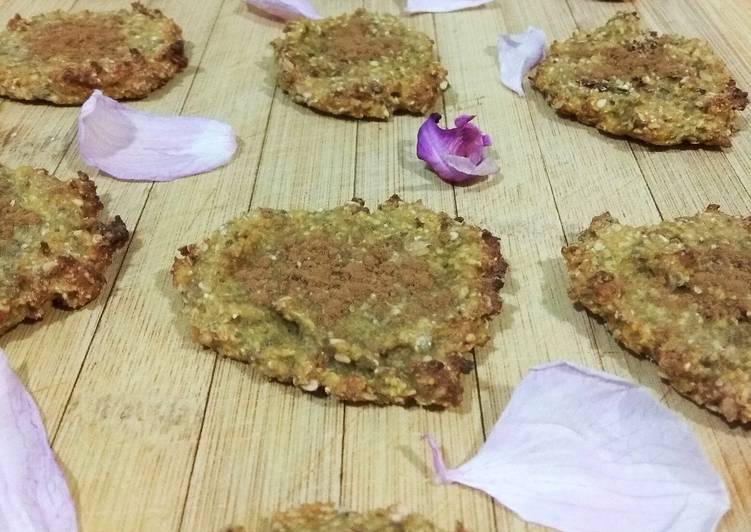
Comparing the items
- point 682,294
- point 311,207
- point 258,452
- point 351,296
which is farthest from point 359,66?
point 258,452

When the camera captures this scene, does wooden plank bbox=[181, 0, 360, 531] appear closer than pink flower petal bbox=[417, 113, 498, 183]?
Yes

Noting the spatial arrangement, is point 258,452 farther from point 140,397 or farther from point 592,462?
point 592,462

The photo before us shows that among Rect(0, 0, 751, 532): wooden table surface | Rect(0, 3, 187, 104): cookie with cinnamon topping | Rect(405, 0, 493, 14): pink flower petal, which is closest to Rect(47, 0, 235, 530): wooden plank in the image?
Rect(0, 0, 751, 532): wooden table surface

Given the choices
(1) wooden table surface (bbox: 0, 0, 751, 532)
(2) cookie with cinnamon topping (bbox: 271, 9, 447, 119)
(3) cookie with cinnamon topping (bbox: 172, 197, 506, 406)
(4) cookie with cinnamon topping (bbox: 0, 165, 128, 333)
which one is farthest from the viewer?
(2) cookie with cinnamon topping (bbox: 271, 9, 447, 119)

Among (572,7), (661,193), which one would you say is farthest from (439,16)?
(661,193)

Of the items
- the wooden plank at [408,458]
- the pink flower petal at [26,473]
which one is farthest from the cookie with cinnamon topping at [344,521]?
the pink flower petal at [26,473]

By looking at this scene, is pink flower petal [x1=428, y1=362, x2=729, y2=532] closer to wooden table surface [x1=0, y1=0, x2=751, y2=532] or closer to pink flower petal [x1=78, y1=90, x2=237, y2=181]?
wooden table surface [x1=0, y1=0, x2=751, y2=532]

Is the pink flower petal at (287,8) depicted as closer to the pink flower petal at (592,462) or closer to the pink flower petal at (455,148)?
the pink flower petal at (455,148)
